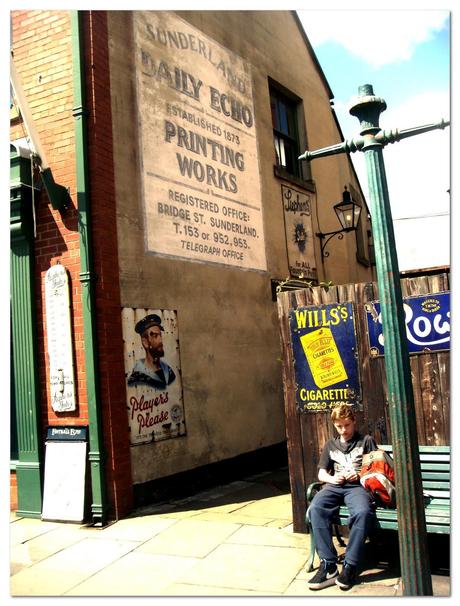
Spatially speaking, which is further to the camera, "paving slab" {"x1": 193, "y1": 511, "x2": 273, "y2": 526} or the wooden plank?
"paving slab" {"x1": 193, "y1": 511, "x2": 273, "y2": 526}

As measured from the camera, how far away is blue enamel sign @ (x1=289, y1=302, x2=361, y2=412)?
5344 mm

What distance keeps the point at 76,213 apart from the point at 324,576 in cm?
456

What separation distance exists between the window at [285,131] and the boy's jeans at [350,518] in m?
7.22

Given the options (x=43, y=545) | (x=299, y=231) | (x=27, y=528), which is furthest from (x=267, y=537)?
(x=299, y=231)

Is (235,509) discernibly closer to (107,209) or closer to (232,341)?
(232,341)

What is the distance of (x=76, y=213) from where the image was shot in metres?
6.53

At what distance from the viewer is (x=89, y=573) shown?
4797mm

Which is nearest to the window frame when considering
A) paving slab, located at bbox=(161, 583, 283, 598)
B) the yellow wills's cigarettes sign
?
the yellow wills's cigarettes sign

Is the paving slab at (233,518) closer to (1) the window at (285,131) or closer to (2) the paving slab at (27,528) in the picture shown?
(2) the paving slab at (27,528)

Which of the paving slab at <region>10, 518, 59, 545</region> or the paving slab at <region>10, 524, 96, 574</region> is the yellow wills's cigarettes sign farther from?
the paving slab at <region>10, 518, 59, 545</region>

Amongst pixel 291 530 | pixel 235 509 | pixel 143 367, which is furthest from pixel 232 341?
pixel 291 530

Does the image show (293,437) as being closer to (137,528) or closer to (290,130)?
(137,528)

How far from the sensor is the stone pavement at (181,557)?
14.4ft

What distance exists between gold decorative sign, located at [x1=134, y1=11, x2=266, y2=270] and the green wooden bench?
407 cm
